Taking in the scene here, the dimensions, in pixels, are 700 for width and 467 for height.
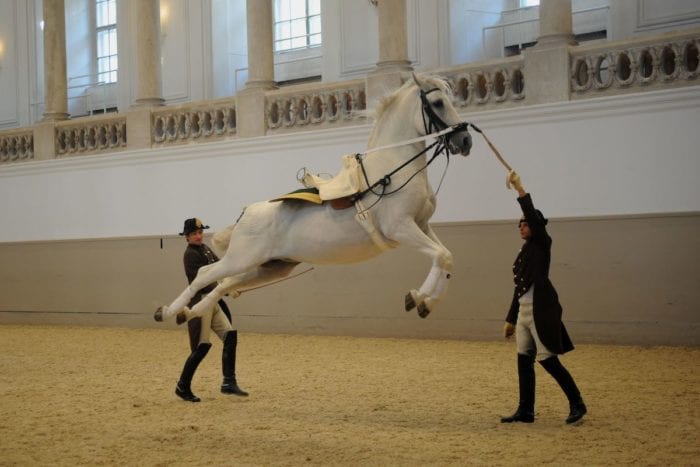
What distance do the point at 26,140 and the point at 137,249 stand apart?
436 cm

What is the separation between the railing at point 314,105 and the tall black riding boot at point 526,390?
7.59 meters

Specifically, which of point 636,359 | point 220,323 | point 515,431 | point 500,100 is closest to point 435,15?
point 500,100

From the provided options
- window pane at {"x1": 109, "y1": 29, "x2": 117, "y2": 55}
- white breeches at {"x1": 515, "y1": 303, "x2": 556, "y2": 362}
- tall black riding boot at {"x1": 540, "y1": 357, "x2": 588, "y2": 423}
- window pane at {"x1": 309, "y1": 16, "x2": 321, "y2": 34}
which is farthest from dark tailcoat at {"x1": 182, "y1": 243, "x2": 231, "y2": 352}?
window pane at {"x1": 109, "y1": 29, "x2": 117, "y2": 55}

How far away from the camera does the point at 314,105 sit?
15.0m

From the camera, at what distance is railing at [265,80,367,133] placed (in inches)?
577

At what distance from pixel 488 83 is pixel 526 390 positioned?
22.1 feet

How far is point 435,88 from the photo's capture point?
7148 mm

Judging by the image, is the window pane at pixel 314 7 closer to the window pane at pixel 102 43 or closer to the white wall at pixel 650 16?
the window pane at pixel 102 43

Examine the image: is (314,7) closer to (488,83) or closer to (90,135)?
(90,135)

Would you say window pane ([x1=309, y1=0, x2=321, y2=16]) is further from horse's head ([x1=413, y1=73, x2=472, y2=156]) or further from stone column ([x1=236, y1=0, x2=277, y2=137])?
horse's head ([x1=413, y1=73, x2=472, y2=156])

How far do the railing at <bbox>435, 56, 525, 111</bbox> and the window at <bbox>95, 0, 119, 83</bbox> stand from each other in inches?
453

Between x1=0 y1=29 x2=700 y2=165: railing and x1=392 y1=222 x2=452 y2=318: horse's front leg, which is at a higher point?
x1=0 y1=29 x2=700 y2=165: railing

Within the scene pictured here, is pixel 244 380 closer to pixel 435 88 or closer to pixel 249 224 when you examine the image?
pixel 249 224

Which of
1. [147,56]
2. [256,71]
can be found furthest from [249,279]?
[147,56]
